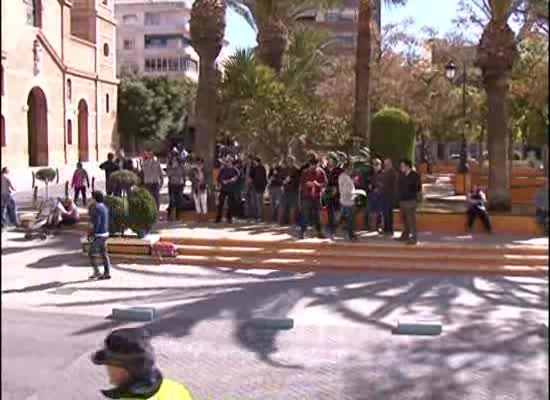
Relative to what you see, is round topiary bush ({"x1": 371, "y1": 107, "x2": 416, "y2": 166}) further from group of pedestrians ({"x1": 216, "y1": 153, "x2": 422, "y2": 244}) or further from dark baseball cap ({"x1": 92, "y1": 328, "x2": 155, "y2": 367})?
dark baseball cap ({"x1": 92, "y1": 328, "x2": 155, "y2": 367})

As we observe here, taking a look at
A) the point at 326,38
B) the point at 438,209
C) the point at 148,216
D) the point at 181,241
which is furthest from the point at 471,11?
the point at 326,38

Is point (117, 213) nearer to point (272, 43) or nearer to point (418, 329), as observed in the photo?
point (418, 329)

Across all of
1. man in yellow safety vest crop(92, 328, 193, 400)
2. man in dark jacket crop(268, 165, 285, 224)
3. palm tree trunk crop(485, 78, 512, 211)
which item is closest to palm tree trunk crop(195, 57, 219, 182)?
palm tree trunk crop(485, 78, 512, 211)

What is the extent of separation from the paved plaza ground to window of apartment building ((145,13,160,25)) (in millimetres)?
989

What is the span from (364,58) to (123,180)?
8.17m

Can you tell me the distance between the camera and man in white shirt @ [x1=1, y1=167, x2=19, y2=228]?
128 centimetres

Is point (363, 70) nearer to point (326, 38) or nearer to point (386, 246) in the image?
point (386, 246)

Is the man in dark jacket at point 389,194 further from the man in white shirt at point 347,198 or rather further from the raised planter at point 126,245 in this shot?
the man in white shirt at point 347,198

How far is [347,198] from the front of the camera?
10320 mm

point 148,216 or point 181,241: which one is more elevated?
point 148,216

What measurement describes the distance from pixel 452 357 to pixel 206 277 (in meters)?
3.77

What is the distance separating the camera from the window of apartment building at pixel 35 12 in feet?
5.87

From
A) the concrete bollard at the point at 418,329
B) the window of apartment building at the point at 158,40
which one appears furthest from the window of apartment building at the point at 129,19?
the concrete bollard at the point at 418,329

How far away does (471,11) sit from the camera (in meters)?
2.64
